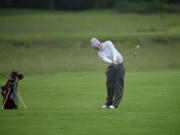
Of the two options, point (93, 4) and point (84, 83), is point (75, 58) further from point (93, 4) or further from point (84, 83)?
point (93, 4)

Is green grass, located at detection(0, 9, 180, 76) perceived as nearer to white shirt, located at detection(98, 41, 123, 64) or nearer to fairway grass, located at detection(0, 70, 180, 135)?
fairway grass, located at detection(0, 70, 180, 135)

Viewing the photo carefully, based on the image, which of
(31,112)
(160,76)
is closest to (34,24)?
(160,76)

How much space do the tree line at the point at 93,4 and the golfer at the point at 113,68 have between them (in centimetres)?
→ 6955

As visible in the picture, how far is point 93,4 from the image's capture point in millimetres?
102062

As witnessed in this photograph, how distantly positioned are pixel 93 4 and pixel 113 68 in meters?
82.3

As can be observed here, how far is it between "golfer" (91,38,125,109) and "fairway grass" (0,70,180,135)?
389mm

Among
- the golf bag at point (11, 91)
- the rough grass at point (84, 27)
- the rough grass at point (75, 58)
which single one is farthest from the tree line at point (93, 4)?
the golf bag at point (11, 91)

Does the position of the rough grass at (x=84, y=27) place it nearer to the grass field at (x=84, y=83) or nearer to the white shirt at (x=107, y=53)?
the grass field at (x=84, y=83)

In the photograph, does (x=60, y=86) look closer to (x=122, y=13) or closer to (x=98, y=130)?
(x=98, y=130)

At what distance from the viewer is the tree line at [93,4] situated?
297ft

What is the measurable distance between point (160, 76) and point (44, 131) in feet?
49.5

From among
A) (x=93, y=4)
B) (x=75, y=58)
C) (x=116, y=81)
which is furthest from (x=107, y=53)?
(x=93, y=4)

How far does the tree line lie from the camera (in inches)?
3563

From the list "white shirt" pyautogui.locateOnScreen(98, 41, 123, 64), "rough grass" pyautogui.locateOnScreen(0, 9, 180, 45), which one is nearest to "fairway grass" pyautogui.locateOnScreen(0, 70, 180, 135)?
"white shirt" pyautogui.locateOnScreen(98, 41, 123, 64)
